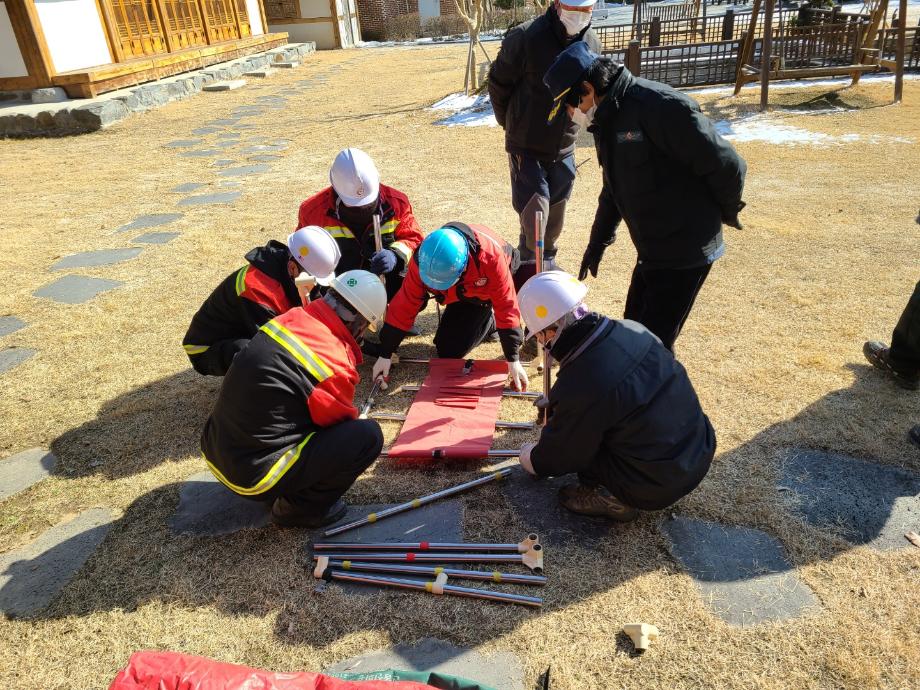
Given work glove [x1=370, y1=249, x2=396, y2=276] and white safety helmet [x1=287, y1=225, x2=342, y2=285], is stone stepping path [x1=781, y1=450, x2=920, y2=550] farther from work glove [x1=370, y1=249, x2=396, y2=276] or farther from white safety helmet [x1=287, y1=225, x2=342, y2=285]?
white safety helmet [x1=287, y1=225, x2=342, y2=285]

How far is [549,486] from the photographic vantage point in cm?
328

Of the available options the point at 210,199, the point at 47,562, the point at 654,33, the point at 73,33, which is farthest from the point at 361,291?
the point at 73,33

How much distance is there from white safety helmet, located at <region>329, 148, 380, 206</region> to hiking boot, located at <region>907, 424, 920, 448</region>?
3.46m

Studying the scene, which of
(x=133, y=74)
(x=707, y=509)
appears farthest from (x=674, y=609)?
(x=133, y=74)

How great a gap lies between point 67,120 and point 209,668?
45.1 feet

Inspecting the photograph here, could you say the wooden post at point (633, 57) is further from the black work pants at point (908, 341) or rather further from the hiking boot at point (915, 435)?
the hiking boot at point (915, 435)

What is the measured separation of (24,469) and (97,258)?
3.62m

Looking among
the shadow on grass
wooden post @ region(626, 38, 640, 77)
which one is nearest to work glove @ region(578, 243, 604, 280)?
the shadow on grass

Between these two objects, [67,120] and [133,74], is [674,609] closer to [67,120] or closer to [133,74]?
[67,120]

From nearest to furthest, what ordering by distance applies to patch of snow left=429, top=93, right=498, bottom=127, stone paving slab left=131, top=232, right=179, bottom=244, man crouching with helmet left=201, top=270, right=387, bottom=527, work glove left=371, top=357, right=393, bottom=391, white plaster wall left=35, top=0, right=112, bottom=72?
1. man crouching with helmet left=201, top=270, right=387, bottom=527
2. work glove left=371, top=357, right=393, bottom=391
3. stone paving slab left=131, top=232, right=179, bottom=244
4. patch of snow left=429, top=93, right=498, bottom=127
5. white plaster wall left=35, top=0, right=112, bottom=72

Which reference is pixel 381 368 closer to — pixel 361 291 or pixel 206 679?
pixel 361 291

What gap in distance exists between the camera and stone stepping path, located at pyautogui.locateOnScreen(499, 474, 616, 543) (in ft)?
9.73

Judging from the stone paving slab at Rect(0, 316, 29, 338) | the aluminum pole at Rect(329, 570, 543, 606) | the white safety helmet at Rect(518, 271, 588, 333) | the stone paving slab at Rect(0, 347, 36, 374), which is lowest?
the aluminum pole at Rect(329, 570, 543, 606)

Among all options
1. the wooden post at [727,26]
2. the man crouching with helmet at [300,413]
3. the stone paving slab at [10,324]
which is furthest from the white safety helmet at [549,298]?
the wooden post at [727,26]
